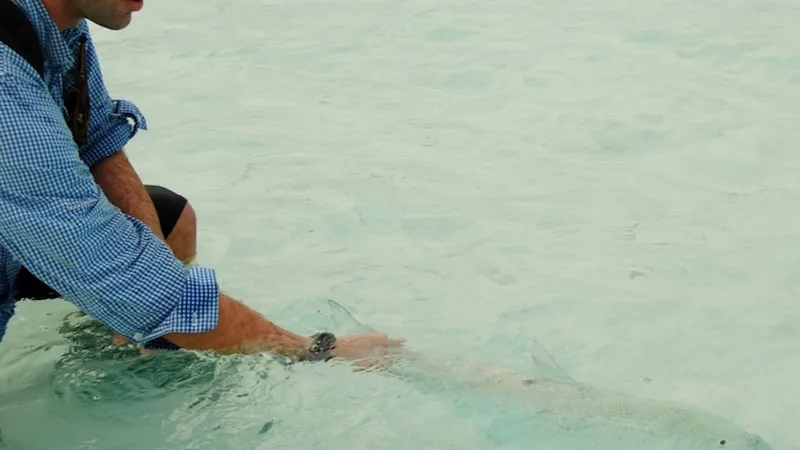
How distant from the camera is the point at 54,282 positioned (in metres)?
1.81

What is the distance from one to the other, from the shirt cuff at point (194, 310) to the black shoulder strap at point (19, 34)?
1.69 ft

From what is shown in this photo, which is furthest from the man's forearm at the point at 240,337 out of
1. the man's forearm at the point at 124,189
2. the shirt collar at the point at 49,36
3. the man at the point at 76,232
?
the shirt collar at the point at 49,36


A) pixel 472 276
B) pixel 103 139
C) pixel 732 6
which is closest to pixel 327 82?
pixel 472 276

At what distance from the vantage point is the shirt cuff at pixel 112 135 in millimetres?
2479

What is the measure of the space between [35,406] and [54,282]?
0.63 m

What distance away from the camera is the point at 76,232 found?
69.8 inches

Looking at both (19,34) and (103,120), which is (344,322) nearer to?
(103,120)

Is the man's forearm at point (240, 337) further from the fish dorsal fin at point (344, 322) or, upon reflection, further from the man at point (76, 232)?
the fish dorsal fin at point (344, 322)

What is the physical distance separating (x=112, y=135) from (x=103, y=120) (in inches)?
1.9

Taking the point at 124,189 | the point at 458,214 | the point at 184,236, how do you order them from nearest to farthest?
1. the point at 124,189
2. the point at 184,236
3. the point at 458,214

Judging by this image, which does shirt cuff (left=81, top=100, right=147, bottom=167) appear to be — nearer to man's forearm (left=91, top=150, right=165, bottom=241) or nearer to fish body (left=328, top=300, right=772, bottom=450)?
man's forearm (left=91, top=150, right=165, bottom=241)

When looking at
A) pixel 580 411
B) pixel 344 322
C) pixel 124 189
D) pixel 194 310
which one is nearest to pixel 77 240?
pixel 194 310

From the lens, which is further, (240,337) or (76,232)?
(240,337)

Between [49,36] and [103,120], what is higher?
[49,36]
